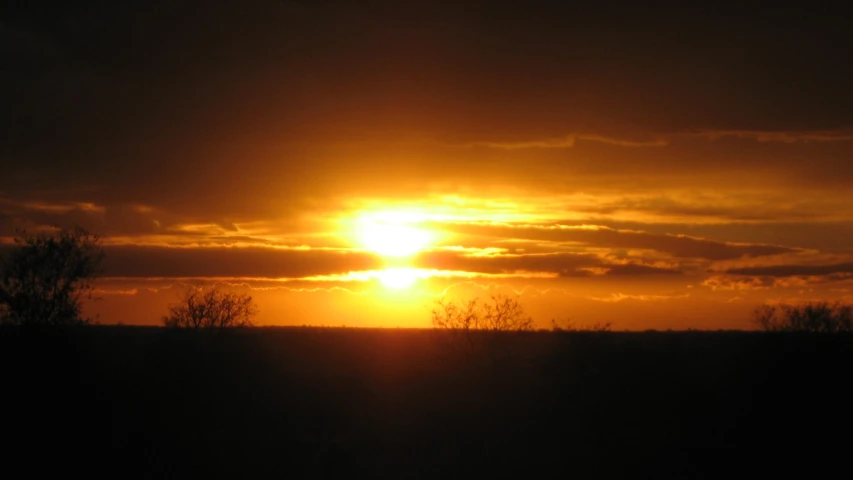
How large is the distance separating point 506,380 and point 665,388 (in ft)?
24.5

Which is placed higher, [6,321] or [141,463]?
[6,321]

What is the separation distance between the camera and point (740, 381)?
39.7 metres

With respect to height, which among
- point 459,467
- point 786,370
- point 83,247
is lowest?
point 459,467

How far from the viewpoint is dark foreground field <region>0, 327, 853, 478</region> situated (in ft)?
98.2

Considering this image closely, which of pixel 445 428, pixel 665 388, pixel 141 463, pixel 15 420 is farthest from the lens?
pixel 665 388

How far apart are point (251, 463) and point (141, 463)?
3.58 m

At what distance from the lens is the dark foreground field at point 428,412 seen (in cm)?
2994

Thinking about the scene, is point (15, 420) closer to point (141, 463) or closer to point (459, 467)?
point (141, 463)

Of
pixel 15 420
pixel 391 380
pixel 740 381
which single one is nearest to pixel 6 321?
pixel 15 420

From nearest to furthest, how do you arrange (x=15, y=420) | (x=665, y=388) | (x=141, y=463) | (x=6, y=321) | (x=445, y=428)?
(x=141, y=463), (x=15, y=420), (x=445, y=428), (x=665, y=388), (x=6, y=321)

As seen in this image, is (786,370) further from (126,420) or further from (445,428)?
(126,420)

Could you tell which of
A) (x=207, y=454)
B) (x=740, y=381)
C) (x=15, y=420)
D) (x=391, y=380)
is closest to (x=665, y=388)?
(x=740, y=381)

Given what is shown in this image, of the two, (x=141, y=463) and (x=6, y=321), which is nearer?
(x=141, y=463)

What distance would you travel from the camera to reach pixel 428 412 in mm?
36906
